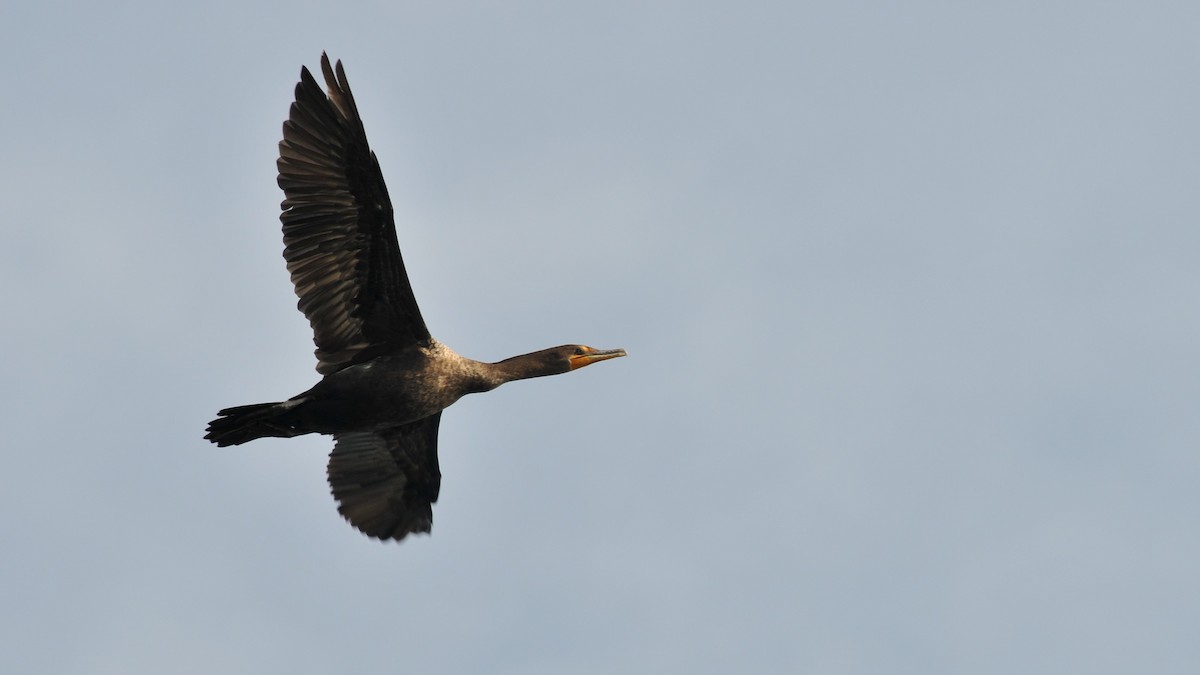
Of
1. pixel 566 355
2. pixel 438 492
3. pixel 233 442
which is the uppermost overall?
pixel 566 355

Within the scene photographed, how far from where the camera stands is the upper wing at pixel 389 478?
18.7 metres

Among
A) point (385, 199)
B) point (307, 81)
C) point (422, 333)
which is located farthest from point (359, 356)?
point (307, 81)

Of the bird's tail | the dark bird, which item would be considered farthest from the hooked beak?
the bird's tail

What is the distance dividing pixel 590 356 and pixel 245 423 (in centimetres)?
392

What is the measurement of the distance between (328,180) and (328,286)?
3.79 feet

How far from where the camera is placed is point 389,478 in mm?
18875

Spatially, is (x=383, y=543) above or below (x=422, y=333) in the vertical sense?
below

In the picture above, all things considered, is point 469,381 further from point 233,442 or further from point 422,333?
point 233,442

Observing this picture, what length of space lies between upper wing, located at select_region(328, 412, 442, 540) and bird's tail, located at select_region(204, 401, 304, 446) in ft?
7.88

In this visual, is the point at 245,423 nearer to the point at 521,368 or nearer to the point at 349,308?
the point at 349,308

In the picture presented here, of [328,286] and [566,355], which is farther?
[566,355]

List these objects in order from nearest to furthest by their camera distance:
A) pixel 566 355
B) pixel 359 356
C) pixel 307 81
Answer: pixel 307 81
pixel 359 356
pixel 566 355

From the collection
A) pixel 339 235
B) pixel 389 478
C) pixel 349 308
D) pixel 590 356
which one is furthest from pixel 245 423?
pixel 590 356

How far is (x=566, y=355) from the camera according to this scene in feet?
58.9
